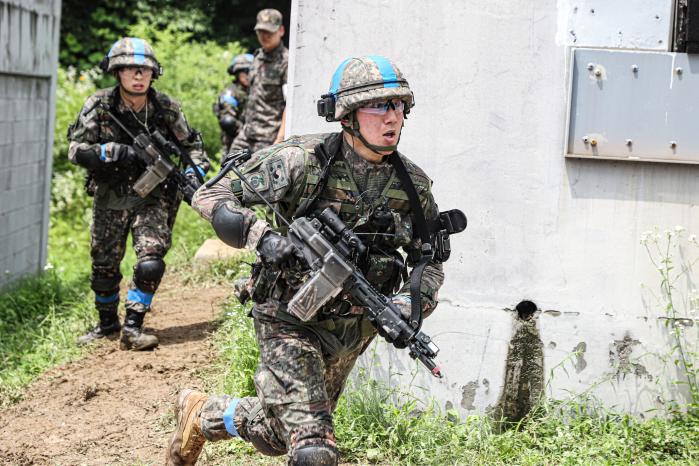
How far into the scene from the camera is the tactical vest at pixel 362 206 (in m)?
4.18

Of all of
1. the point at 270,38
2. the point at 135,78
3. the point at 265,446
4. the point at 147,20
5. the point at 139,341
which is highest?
the point at 147,20

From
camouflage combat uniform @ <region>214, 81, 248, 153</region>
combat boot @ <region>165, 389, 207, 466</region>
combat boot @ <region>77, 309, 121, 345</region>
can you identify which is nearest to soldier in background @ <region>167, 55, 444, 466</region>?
combat boot @ <region>165, 389, 207, 466</region>

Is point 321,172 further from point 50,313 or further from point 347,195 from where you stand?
point 50,313

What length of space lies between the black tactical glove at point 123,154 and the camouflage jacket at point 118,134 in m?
0.07

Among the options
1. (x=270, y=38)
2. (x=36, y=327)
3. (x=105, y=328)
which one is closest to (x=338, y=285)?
(x=105, y=328)

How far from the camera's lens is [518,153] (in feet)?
17.7

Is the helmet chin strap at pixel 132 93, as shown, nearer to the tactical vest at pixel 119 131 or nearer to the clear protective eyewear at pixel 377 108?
the tactical vest at pixel 119 131

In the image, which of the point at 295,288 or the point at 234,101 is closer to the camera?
the point at 295,288

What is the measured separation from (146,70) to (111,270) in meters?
1.43

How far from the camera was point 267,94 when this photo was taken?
33.4 feet

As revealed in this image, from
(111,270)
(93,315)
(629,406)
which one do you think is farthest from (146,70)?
(629,406)

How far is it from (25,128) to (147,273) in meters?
3.45

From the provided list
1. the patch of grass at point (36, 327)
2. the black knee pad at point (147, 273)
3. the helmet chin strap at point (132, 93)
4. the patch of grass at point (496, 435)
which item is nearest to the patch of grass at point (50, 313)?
the patch of grass at point (36, 327)

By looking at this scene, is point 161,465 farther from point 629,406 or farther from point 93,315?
point 93,315
